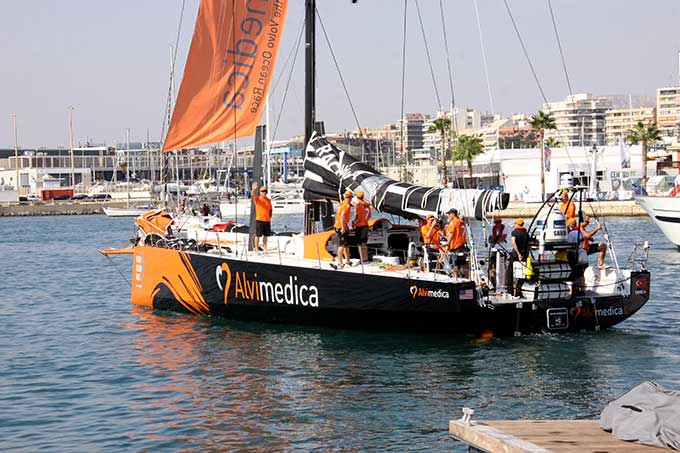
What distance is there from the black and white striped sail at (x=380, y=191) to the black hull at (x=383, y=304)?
60.4 inches

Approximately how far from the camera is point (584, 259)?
57.7 ft

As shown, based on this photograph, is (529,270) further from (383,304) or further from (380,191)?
(380,191)

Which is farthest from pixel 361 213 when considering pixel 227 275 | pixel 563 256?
pixel 563 256

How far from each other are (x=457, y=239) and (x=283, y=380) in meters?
4.30

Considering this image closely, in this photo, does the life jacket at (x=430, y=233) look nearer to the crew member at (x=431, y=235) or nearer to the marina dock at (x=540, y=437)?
the crew member at (x=431, y=235)

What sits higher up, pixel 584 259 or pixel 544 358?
pixel 584 259

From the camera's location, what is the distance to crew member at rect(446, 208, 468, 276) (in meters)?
17.1

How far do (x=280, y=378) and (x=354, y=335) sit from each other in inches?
123

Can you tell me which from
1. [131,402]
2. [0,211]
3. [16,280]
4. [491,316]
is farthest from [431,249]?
[0,211]

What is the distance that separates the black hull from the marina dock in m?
7.73

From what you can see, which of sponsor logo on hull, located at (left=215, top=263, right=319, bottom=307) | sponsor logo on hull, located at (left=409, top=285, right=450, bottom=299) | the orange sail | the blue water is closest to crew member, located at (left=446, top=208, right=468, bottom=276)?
sponsor logo on hull, located at (left=409, top=285, right=450, bottom=299)

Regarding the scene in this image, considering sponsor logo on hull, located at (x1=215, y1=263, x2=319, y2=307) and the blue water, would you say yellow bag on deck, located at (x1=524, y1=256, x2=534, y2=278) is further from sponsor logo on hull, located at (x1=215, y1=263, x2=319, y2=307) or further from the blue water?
sponsor logo on hull, located at (x1=215, y1=263, x2=319, y2=307)

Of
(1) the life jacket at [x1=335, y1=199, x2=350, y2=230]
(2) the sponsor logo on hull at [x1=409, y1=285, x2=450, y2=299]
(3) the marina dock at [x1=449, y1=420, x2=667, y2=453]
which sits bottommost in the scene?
(3) the marina dock at [x1=449, y1=420, x2=667, y2=453]

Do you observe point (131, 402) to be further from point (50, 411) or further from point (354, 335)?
point (354, 335)
